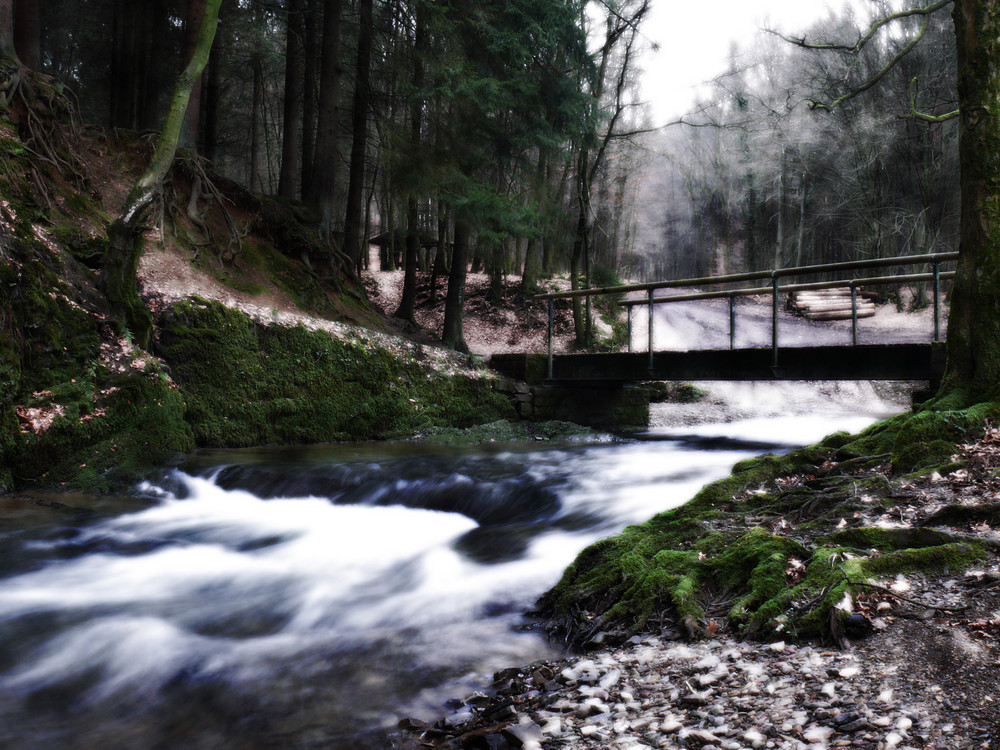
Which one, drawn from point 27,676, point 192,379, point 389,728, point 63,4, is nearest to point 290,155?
point 192,379

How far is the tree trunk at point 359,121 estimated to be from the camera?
1473cm

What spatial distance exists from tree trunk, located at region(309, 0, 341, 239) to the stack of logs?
17.1 metres

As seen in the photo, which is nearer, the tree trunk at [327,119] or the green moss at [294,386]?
the green moss at [294,386]

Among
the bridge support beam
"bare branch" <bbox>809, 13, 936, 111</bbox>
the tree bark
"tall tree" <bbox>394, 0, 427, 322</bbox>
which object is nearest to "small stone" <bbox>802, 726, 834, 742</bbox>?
"bare branch" <bbox>809, 13, 936, 111</bbox>

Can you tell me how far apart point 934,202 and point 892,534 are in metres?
23.9

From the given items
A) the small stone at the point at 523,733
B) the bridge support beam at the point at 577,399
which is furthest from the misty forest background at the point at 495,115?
the small stone at the point at 523,733

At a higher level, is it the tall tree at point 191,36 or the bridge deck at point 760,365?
the tall tree at point 191,36

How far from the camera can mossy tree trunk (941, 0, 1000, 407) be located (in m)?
4.66

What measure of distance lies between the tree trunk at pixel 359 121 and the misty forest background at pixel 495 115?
45 mm

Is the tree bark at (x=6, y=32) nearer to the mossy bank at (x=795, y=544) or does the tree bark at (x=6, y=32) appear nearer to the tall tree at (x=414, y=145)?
the tall tree at (x=414, y=145)

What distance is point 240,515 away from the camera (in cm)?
661

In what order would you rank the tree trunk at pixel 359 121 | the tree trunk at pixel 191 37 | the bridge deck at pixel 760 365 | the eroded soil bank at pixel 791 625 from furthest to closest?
the tree trunk at pixel 359 121 < the tree trunk at pixel 191 37 < the bridge deck at pixel 760 365 < the eroded soil bank at pixel 791 625

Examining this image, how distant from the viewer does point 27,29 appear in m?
12.3

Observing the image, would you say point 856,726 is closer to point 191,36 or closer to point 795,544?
point 795,544
